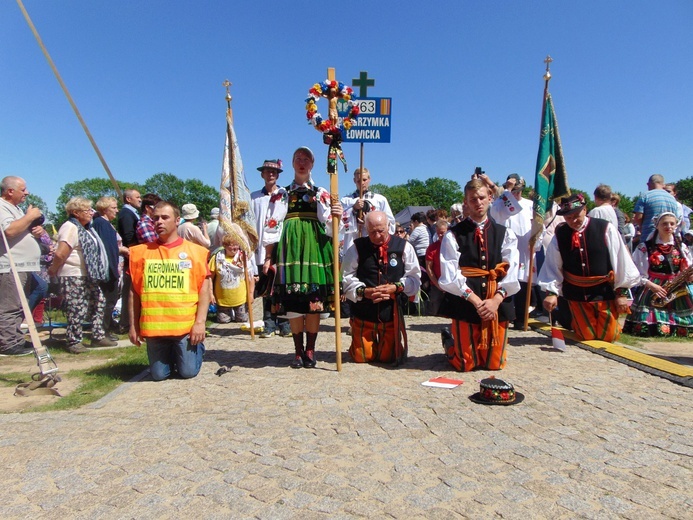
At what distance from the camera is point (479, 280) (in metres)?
4.85

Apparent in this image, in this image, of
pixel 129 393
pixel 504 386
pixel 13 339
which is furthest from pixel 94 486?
pixel 13 339

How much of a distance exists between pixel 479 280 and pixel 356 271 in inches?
50.3

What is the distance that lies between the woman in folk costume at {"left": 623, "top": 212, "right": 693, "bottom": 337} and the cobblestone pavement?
8.95 feet

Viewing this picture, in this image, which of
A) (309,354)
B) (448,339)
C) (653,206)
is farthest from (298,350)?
(653,206)

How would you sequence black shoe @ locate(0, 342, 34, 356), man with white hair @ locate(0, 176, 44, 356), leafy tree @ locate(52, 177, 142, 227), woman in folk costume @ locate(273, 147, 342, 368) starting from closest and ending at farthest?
woman in folk costume @ locate(273, 147, 342, 368) → man with white hair @ locate(0, 176, 44, 356) → black shoe @ locate(0, 342, 34, 356) → leafy tree @ locate(52, 177, 142, 227)

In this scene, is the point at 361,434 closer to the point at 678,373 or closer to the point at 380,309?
the point at 380,309

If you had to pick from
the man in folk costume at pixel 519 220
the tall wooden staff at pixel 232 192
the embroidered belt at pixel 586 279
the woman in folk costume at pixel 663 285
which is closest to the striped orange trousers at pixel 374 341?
the tall wooden staff at pixel 232 192

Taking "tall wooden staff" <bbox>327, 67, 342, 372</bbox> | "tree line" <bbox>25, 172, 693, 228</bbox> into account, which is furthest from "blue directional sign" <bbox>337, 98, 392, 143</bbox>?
"tree line" <bbox>25, 172, 693, 228</bbox>

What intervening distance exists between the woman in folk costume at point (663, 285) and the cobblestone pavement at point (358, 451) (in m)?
2.73

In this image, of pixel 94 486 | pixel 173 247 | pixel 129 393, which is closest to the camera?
pixel 94 486

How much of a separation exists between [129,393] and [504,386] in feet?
10.5

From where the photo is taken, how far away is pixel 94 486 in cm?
261

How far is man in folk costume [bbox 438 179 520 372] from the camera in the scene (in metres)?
4.79

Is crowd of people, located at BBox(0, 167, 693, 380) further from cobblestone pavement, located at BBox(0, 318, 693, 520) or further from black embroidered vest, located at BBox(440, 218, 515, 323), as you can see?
cobblestone pavement, located at BBox(0, 318, 693, 520)
